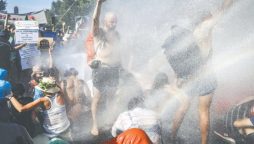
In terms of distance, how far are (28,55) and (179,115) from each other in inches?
203

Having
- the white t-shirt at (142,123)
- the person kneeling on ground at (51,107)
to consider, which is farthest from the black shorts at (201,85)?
the person kneeling on ground at (51,107)

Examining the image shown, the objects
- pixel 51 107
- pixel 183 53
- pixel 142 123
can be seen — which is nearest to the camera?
pixel 142 123

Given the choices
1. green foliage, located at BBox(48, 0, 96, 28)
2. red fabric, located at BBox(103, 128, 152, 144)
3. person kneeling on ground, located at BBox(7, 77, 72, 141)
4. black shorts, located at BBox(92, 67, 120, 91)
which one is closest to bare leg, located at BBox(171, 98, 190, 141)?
black shorts, located at BBox(92, 67, 120, 91)

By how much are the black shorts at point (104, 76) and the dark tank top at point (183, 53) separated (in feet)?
3.29

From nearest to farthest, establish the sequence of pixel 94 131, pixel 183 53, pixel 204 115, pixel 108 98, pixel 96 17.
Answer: pixel 204 115
pixel 183 53
pixel 96 17
pixel 94 131
pixel 108 98

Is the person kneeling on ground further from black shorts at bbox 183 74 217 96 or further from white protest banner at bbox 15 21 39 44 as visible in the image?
white protest banner at bbox 15 21 39 44

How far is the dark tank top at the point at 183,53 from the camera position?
5519 millimetres

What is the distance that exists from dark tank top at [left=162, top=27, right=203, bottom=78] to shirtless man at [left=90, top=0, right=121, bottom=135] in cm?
92

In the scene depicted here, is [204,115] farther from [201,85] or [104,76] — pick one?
[104,76]

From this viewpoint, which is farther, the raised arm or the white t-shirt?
the raised arm

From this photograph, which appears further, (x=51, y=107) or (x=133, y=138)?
(x=51, y=107)

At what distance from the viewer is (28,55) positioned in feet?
31.8

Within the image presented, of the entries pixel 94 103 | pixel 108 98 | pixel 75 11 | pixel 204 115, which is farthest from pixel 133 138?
pixel 75 11

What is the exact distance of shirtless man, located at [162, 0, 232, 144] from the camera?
5406 millimetres
